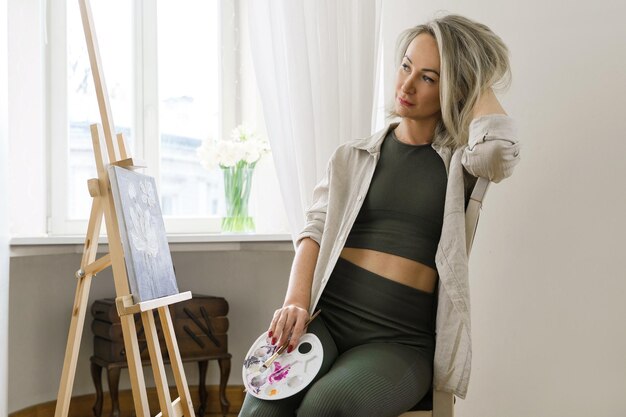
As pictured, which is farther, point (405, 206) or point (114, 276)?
point (114, 276)

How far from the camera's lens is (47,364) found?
10.2 ft

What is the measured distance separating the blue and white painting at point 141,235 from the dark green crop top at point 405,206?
0.61 meters

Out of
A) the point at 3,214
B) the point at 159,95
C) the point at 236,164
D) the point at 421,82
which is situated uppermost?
the point at 159,95

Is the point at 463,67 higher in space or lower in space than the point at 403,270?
higher

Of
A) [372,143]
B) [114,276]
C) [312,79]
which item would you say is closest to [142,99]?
[312,79]

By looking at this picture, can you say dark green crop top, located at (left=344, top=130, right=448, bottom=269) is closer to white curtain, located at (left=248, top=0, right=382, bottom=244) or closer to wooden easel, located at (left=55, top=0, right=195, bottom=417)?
wooden easel, located at (left=55, top=0, right=195, bottom=417)

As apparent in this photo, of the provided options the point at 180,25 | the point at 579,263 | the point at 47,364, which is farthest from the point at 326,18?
the point at 47,364

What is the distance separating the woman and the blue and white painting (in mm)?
482

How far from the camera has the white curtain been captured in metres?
2.69

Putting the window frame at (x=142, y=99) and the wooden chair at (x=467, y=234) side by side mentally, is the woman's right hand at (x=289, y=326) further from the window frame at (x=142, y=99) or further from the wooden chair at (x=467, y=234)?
the window frame at (x=142, y=99)

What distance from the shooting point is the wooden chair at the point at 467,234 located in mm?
1699

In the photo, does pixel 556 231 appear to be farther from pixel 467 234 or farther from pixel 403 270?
pixel 403 270

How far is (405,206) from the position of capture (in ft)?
5.96

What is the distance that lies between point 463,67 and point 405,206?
1.14ft
